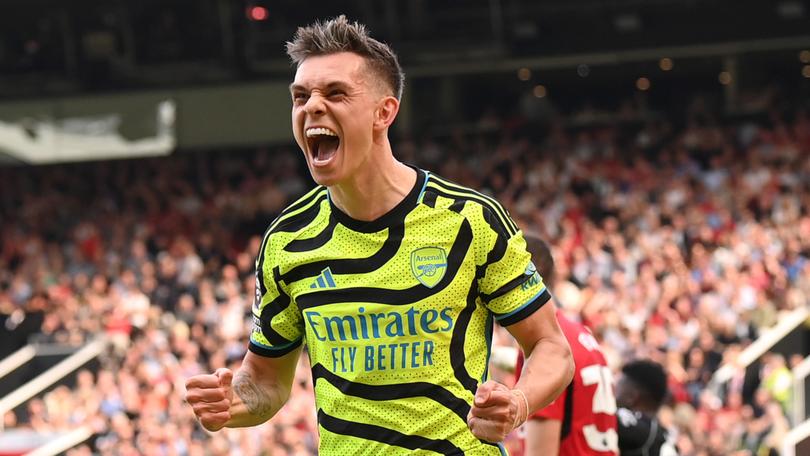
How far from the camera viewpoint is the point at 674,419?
14656 millimetres

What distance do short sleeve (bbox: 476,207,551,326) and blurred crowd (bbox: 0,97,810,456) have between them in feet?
31.9

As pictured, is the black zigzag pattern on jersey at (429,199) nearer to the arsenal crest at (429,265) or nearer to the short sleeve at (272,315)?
the arsenal crest at (429,265)

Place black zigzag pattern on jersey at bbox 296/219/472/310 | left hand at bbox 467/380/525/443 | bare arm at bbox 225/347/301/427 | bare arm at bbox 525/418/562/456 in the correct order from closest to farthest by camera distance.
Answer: left hand at bbox 467/380/525/443 → black zigzag pattern on jersey at bbox 296/219/472/310 → bare arm at bbox 225/347/301/427 → bare arm at bbox 525/418/562/456

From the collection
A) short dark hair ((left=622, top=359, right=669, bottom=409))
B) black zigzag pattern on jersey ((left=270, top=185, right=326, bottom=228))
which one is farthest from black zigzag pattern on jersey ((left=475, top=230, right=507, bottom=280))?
short dark hair ((left=622, top=359, right=669, bottom=409))

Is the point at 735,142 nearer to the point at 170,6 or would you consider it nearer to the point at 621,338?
the point at 621,338

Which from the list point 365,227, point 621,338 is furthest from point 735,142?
point 365,227

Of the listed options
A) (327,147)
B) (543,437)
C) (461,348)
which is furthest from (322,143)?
(543,437)

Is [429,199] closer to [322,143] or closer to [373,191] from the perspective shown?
[373,191]

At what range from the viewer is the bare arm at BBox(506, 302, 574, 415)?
3.78 meters

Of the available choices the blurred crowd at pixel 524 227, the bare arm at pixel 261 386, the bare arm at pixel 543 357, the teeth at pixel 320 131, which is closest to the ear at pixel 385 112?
the teeth at pixel 320 131

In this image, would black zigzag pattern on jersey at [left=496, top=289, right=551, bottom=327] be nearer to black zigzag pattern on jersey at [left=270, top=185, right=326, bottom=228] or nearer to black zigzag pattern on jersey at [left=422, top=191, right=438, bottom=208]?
black zigzag pattern on jersey at [left=422, top=191, right=438, bottom=208]

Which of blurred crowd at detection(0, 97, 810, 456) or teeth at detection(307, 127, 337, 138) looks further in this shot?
blurred crowd at detection(0, 97, 810, 456)

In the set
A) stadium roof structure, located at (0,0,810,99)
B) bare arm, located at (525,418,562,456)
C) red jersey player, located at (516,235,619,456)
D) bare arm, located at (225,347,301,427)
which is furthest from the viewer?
stadium roof structure, located at (0,0,810,99)

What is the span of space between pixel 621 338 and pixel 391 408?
13.3 metres
